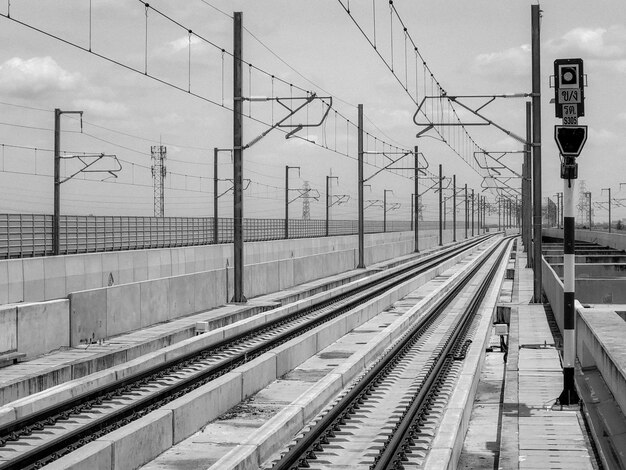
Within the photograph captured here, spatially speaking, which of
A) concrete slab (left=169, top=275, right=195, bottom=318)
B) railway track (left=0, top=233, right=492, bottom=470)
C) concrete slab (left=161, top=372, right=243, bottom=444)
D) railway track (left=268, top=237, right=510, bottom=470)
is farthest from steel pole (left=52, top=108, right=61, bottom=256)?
concrete slab (left=161, top=372, right=243, bottom=444)

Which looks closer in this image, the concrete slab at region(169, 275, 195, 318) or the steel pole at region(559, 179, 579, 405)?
the steel pole at region(559, 179, 579, 405)

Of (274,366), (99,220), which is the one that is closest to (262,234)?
(99,220)

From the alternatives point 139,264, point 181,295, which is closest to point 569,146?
point 181,295

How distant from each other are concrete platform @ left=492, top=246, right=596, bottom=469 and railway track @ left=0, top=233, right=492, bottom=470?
4980 millimetres

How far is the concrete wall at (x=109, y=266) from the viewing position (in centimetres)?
3341

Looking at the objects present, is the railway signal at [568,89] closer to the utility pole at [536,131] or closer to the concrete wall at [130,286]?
the concrete wall at [130,286]

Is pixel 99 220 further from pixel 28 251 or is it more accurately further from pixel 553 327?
pixel 553 327

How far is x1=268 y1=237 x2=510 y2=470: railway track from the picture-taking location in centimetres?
1252

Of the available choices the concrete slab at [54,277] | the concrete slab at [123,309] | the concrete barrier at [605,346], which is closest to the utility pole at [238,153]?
the concrete slab at [123,309]

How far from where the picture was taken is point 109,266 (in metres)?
41.3

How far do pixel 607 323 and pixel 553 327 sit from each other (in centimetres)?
832

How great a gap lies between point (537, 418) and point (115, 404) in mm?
6028

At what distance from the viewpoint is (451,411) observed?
13.8 metres

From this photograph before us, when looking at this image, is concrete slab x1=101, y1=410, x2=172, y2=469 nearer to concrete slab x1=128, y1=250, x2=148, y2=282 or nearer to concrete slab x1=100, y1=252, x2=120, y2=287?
concrete slab x1=100, y1=252, x2=120, y2=287
